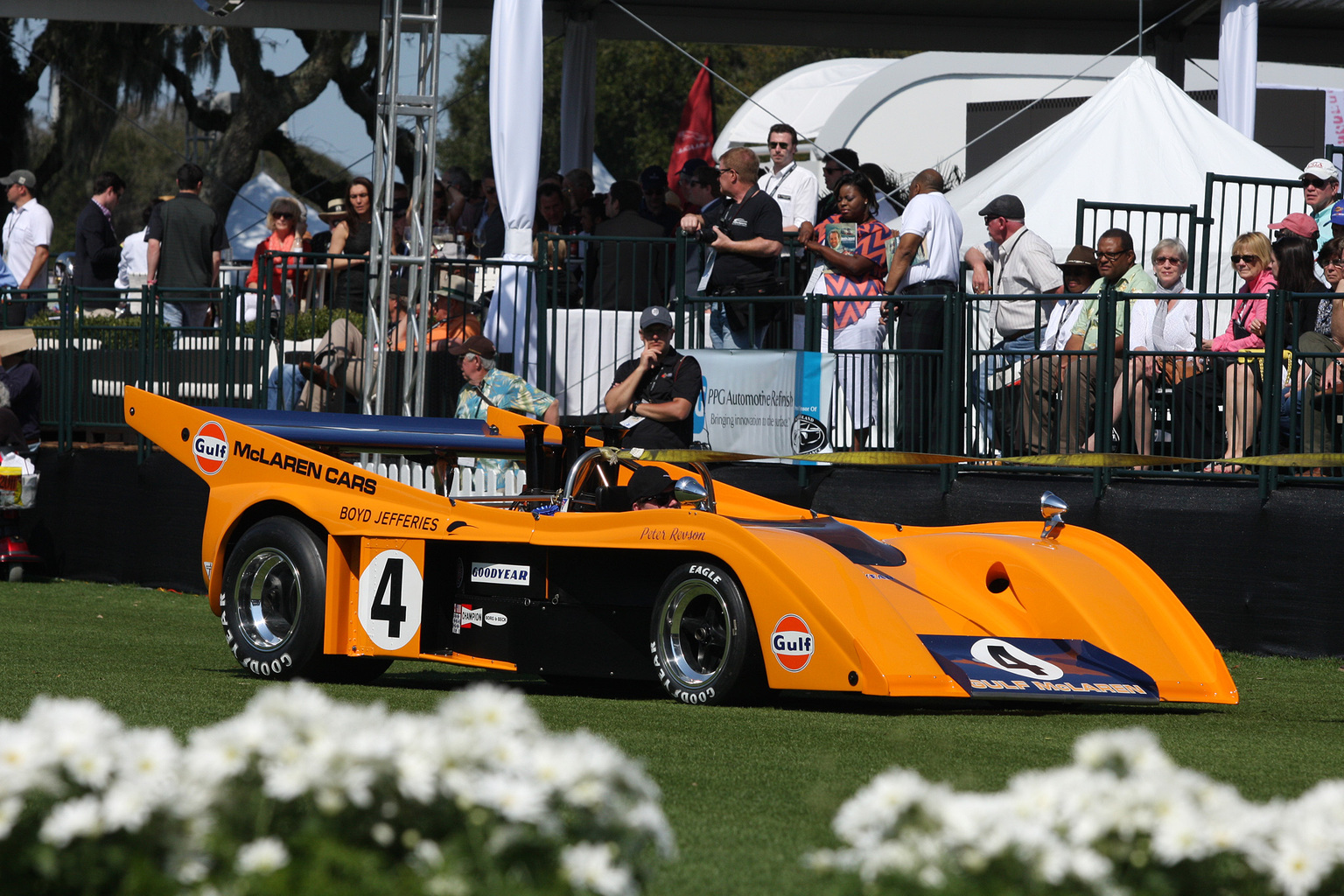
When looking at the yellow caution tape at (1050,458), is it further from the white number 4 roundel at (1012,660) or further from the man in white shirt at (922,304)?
the man in white shirt at (922,304)

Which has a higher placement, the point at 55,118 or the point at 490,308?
the point at 55,118

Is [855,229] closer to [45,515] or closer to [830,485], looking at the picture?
[830,485]

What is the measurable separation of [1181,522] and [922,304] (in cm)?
246

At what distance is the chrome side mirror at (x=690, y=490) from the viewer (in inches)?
316

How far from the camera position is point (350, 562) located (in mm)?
8602

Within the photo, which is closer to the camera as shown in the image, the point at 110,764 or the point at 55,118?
the point at 110,764

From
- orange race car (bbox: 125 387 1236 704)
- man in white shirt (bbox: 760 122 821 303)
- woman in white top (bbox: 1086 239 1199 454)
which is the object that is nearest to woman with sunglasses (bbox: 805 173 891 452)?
man in white shirt (bbox: 760 122 821 303)

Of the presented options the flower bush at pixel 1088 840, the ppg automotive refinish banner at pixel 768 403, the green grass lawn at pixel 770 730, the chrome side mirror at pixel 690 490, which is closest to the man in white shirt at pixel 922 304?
the ppg automotive refinish banner at pixel 768 403

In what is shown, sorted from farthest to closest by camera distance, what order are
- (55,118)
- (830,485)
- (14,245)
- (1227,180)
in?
(55,118) → (14,245) → (1227,180) → (830,485)

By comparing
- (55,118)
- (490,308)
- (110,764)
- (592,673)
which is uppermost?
(55,118)

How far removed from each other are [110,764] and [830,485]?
30.3ft

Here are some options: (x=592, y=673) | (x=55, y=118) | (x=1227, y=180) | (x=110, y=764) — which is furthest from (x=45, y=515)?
(x=55, y=118)

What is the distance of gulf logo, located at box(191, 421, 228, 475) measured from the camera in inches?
354

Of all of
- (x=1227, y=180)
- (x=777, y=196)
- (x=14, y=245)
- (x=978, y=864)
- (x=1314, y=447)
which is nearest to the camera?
(x=978, y=864)
